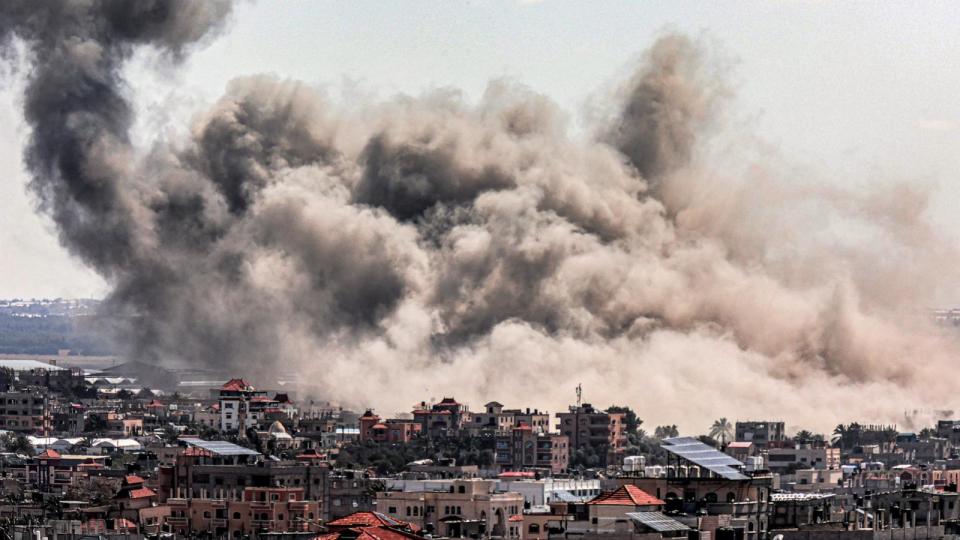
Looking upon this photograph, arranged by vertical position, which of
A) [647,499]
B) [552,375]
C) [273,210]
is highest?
[273,210]

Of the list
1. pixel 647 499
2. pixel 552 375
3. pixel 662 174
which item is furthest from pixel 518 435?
pixel 647 499

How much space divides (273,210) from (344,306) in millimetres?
5171

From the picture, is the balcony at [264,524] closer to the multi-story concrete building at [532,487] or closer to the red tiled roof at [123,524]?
the red tiled roof at [123,524]

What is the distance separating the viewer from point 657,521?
4034cm

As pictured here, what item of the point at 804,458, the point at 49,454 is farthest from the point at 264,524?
Answer: the point at 804,458

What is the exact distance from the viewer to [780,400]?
4237 inches

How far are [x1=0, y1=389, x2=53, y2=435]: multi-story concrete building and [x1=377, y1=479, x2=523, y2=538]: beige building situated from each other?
49212 millimetres

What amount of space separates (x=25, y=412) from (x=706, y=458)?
6566cm

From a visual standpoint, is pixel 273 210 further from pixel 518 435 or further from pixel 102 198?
pixel 518 435

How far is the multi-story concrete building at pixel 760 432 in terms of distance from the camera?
96.4 m

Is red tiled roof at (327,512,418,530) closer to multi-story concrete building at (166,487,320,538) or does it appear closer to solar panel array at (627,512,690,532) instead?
solar panel array at (627,512,690,532)

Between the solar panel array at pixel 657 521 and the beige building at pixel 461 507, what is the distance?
481 inches

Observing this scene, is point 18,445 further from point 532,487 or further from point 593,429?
point 532,487

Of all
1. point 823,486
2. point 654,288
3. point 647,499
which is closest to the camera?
point 647,499
